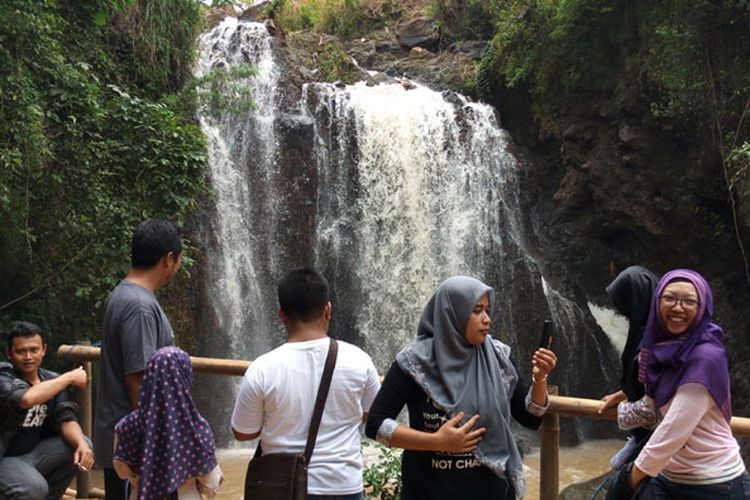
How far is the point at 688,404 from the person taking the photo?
96.3 inches

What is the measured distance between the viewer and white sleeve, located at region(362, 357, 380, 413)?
2625 mm

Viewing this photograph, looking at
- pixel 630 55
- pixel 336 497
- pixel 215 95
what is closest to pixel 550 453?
pixel 336 497

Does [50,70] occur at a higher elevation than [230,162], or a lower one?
higher

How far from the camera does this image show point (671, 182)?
11.4 m

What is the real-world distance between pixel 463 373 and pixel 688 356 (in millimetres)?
730

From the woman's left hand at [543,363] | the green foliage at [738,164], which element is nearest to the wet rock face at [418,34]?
the green foliage at [738,164]

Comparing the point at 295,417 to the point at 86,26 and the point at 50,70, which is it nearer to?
the point at 50,70

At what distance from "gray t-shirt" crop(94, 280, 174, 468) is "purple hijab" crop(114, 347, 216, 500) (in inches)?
10.4

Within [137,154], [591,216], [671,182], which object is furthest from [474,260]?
[137,154]

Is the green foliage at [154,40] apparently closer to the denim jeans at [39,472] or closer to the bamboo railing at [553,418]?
the bamboo railing at [553,418]

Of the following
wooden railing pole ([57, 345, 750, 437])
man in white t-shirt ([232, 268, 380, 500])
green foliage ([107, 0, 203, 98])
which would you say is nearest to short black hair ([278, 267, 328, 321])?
man in white t-shirt ([232, 268, 380, 500])

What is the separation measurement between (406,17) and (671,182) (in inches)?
331

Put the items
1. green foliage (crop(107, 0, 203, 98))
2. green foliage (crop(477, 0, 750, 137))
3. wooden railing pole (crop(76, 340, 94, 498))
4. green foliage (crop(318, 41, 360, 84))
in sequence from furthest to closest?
green foliage (crop(318, 41, 360, 84)), green foliage (crop(107, 0, 203, 98)), green foliage (crop(477, 0, 750, 137)), wooden railing pole (crop(76, 340, 94, 498))

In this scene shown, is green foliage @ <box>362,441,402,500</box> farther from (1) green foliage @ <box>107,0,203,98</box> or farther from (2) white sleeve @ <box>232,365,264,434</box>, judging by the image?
(1) green foliage @ <box>107,0,203,98</box>
